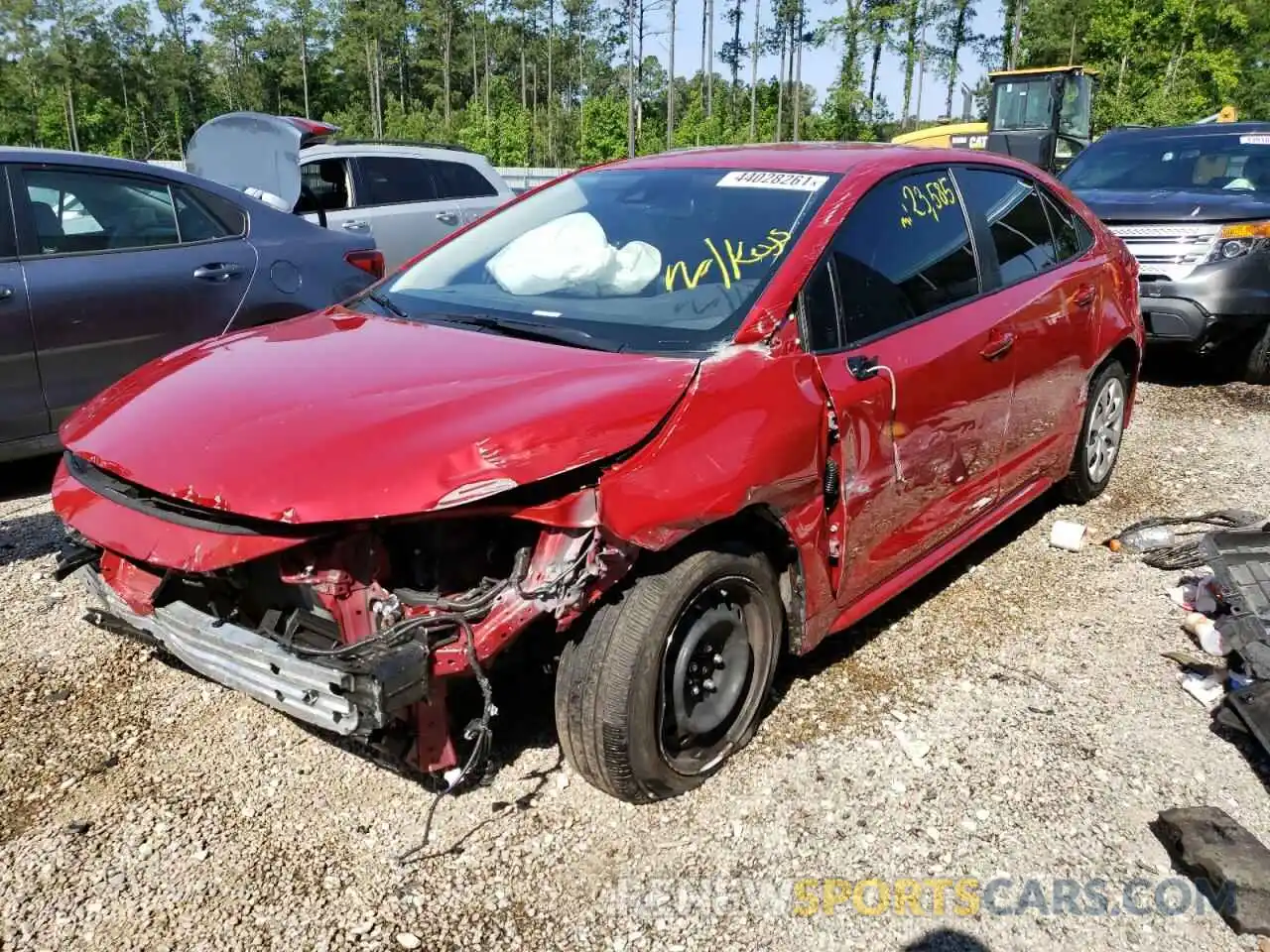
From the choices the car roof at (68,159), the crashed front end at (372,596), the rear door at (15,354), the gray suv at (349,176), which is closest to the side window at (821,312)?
the crashed front end at (372,596)

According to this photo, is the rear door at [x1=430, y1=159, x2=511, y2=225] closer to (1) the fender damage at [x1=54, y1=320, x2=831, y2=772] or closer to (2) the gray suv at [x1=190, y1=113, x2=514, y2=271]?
(2) the gray suv at [x1=190, y1=113, x2=514, y2=271]

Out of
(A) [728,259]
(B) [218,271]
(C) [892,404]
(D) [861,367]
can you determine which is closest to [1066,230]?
(C) [892,404]

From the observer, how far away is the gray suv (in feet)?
26.0

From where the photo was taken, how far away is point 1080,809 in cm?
282

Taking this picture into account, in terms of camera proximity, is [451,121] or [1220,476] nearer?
[1220,476]

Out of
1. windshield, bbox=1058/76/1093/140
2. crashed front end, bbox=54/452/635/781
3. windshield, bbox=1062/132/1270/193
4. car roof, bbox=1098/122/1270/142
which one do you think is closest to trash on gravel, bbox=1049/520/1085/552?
crashed front end, bbox=54/452/635/781

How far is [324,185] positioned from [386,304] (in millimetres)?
5493

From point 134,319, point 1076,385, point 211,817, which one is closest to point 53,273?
point 134,319

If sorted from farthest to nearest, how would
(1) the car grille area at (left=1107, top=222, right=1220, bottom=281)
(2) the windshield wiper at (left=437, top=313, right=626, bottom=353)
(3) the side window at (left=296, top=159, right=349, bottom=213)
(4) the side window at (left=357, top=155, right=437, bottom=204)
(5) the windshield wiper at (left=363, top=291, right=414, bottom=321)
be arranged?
1. (4) the side window at (left=357, top=155, right=437, bottom=204)
2. (3) the side window at (left=296, top=159, right=349, bottom=213)
3. (1) the car grille area at (left=1107, top=222, right=1220, bottom=281)
4. (5) the windshield wiper at (left=363, top=291, right=414, bottom=321)
5. (2) the windshield wiper at (left=437, top=313, right=626, bottom=353)

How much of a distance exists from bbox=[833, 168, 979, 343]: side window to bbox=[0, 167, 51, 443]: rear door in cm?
372

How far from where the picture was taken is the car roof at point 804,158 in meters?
3.42

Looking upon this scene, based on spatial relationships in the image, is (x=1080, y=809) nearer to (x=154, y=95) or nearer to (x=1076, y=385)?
(x=1076, y=385)

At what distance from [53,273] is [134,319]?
1.29 ft

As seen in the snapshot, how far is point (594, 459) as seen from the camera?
2.37 metres
